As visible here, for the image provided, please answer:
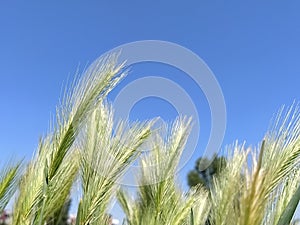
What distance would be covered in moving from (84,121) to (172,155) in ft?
1.18

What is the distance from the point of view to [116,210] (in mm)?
1948

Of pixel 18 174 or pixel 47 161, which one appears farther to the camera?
pixel 18 174

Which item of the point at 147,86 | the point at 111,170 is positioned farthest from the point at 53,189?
the point at 147,86

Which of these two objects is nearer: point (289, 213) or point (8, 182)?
point (289, 213)

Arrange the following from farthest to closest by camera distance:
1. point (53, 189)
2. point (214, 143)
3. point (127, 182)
Answer: 1. point (127, 182)
2. point (214, 143)
3. point (53, 189)

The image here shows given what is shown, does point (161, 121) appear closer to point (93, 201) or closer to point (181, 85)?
point (181, 85)

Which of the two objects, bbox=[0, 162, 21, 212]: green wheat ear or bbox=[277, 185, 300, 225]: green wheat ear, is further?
bbox=[0, 162, 21, 212]: green wheat ear

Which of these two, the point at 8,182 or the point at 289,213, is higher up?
the point at 8,182

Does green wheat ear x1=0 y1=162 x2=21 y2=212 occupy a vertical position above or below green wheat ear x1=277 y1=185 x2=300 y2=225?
above

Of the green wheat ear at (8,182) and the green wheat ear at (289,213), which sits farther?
the green wheat ear at (8,182)

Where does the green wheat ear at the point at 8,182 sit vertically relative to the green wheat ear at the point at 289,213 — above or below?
above

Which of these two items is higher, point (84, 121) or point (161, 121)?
point (161, 121)

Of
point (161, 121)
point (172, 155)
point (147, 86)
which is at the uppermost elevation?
point (147, 86)

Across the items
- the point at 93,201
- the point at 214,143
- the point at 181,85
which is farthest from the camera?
the point at 181,85
